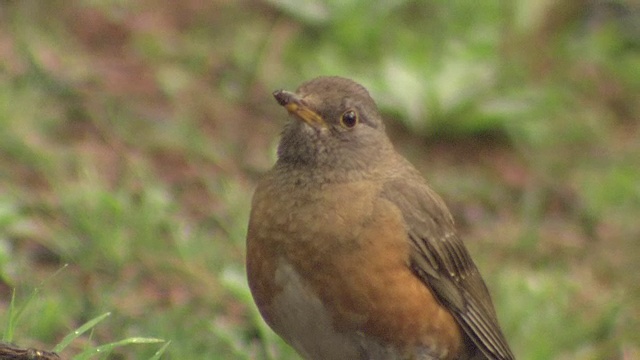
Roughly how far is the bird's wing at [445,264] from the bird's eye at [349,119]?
0.28 m

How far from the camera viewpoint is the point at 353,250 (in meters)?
4.70

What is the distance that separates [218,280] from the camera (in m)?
6.10

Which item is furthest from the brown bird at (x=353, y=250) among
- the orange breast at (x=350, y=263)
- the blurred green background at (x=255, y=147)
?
the blurred green background at (x=255, y=147)

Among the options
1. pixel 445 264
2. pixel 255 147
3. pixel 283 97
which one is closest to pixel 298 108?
pixel 283 97

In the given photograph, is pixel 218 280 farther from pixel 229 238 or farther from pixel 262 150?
pixel 262 150

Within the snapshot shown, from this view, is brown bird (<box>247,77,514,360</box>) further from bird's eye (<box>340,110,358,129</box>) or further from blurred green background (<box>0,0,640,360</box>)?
blurred green background (<box>0,0,640,360</box>)

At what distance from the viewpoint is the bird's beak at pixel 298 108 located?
4.92 metres

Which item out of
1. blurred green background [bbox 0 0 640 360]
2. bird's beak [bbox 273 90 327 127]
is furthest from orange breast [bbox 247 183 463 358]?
blurred green background [bbox 0 0 640 360]

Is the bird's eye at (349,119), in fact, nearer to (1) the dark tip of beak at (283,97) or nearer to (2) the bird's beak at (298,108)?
(2) the bird's beak at (298,108)

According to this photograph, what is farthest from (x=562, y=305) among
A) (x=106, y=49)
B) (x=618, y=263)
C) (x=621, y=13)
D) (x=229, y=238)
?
(x=621, y=13)

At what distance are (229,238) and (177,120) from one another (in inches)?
49.4

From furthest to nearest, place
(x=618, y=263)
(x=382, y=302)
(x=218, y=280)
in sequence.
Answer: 1. (x=618, y=263)
2. (x=218, y=280)
3. (x=382, y=302)

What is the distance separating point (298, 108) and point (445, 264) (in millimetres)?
886

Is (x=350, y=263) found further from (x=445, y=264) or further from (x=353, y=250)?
(x=445, y=264)
